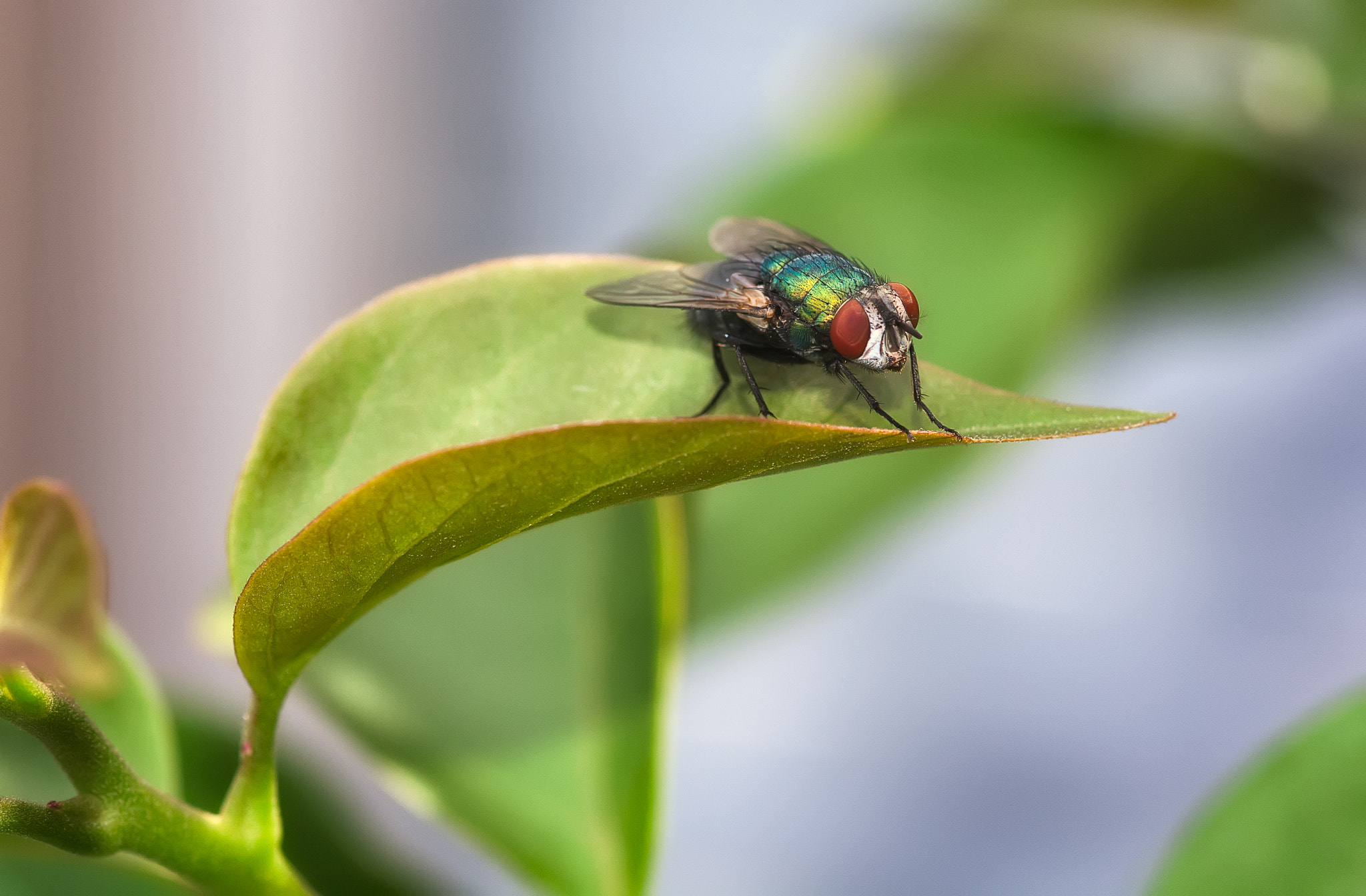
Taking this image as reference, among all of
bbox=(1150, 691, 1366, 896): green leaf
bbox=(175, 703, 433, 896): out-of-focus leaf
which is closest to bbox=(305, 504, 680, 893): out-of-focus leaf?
bbox=(175, 703, 433, 896): out-of-focus leaf

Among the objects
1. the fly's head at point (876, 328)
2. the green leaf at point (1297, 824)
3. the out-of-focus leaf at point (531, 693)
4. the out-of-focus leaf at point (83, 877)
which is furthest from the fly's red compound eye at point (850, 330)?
the out-of-focus leaf at point (83, 877)

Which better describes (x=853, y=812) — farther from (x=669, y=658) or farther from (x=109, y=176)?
(x=109, y=176)

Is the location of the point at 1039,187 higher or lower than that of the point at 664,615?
higher

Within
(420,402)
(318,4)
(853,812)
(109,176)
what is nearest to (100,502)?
(109,176)

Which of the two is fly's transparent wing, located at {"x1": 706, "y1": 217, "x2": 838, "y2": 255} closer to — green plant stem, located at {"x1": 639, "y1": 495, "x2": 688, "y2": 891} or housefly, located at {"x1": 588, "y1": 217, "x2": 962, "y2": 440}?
housefly, located at {"x1": 588, "y1": 217, "x2": 962, "y2": 440}

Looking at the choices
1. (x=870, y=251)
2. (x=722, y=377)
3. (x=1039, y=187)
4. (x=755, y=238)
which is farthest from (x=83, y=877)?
(x=1039, y=187)

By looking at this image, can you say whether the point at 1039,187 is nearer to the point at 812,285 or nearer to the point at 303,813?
the point at 812,285

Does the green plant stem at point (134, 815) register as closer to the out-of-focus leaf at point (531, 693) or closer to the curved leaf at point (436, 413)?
the curved leaf at point (436, 413)
